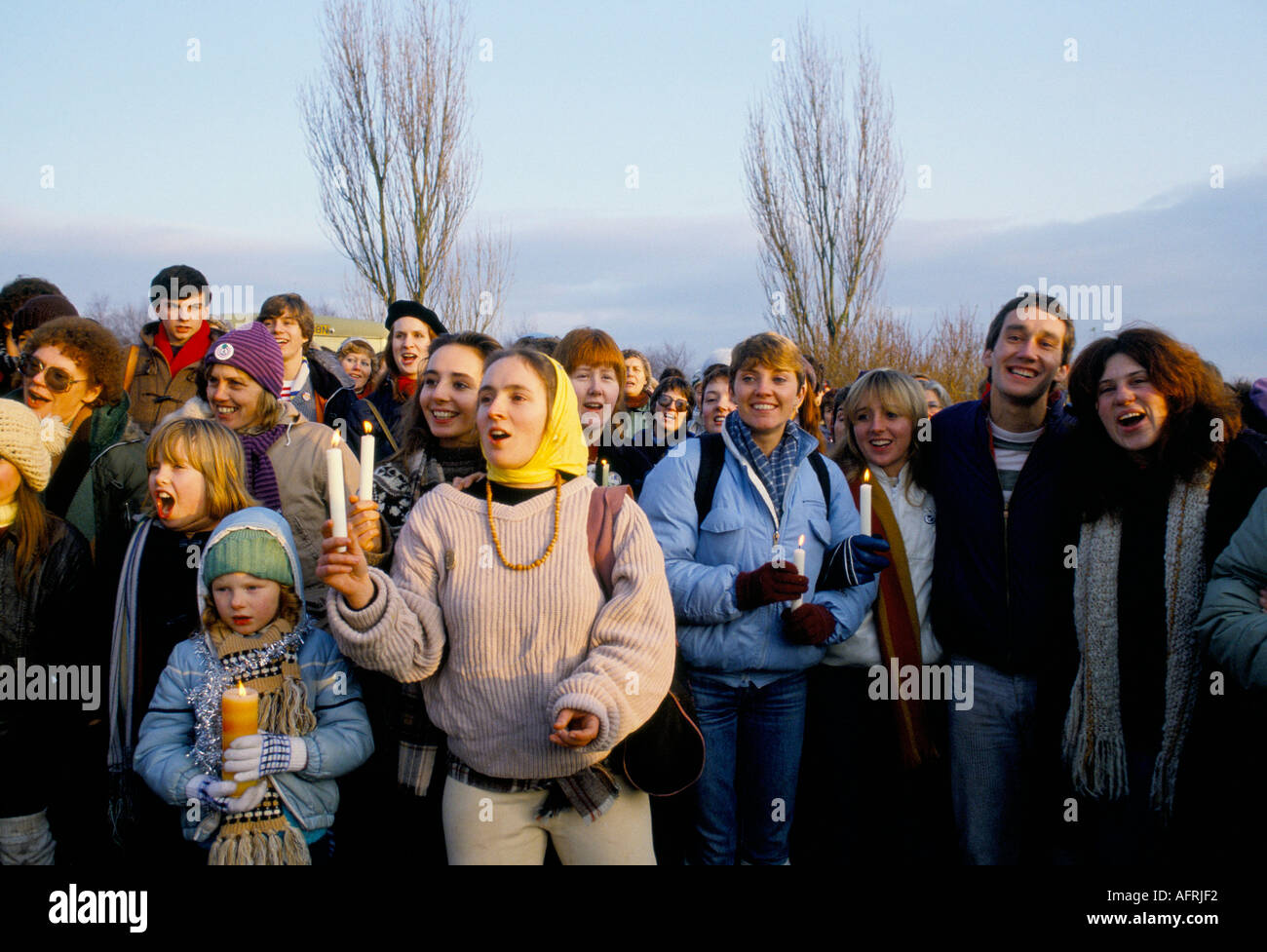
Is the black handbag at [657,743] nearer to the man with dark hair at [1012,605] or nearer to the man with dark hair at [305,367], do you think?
the man with dark hair at [1012,605]

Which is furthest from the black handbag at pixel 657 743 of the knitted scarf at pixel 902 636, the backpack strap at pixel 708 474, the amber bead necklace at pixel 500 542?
the knitted scarf at pixel 902 636

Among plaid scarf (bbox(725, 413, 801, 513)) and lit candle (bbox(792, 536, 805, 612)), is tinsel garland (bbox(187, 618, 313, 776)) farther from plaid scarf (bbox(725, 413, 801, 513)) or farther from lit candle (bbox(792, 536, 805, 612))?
plaid scarf (bbox(725, 413, 801, 513))

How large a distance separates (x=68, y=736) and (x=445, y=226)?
11.9 m

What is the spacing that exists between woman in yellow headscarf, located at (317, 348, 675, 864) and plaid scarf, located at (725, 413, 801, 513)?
919mm

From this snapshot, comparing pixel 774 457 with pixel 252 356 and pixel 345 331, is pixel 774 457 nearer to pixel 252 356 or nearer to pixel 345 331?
pixel 252 356

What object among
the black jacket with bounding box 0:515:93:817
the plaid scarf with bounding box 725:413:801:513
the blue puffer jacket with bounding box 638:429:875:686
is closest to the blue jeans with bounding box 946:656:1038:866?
the blue puffer jacket with bounding box 638:429:875:686

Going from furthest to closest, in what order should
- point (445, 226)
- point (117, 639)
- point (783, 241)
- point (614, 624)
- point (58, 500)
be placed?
point (783, 241) < point (445, 226) < point (58, 500) < point (117, 639) < point (614, 624)

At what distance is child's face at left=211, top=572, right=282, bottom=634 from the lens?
2.73 metres

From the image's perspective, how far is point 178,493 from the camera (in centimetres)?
297

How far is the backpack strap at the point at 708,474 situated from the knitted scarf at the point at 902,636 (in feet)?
2.38

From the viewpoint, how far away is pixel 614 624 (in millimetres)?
2430

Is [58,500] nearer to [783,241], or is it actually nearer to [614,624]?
[614,624]

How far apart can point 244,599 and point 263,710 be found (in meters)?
0.34
